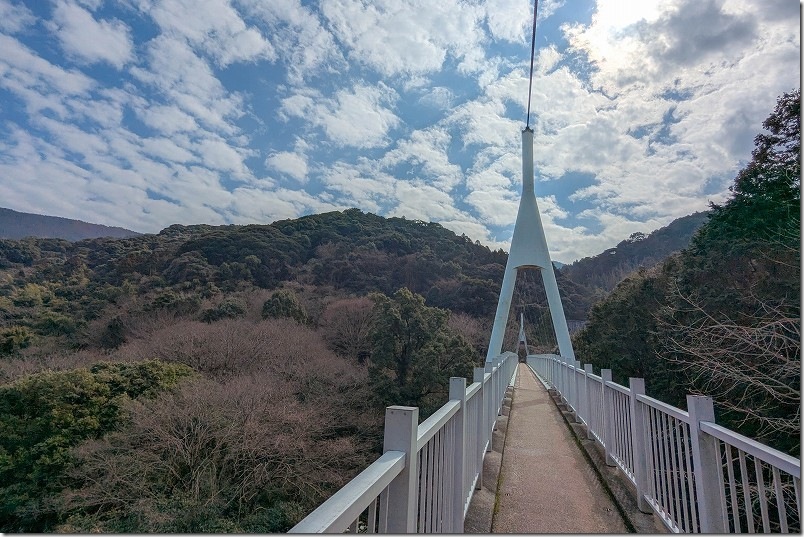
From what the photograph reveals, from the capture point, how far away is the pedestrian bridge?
3.84 feet

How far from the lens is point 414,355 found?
14805 mm

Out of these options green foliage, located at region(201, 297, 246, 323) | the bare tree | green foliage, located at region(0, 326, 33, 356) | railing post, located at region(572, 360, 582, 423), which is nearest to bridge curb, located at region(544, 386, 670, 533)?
railing post, located at region(572, 360, 582, 423)

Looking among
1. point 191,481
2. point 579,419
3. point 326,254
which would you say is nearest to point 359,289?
point 326,254

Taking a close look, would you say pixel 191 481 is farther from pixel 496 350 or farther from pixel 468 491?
pixel 496 350

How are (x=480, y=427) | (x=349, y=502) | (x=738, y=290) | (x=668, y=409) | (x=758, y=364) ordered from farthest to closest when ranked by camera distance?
(x=738, y=290)
(x=758, y=364)
(x=480, y=427)
(x=668, y=409)
(x=349, y=502)

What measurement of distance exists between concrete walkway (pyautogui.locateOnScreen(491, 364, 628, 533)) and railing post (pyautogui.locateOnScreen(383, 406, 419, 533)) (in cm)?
158

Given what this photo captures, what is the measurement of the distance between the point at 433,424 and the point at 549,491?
206 cm

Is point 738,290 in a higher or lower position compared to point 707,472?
higher

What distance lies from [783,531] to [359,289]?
29.6 metres

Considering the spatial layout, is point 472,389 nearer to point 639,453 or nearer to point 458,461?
point 458,461

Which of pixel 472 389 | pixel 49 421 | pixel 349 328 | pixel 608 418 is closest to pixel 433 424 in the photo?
pixel 472 389

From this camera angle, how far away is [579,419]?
212 inches

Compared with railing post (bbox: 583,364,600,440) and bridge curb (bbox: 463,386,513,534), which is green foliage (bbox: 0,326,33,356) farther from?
railing post (bbox: 583,364,600,440)

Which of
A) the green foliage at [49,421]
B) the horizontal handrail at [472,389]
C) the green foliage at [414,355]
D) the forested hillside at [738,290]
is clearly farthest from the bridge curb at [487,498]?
the green foliage at [414,355]
